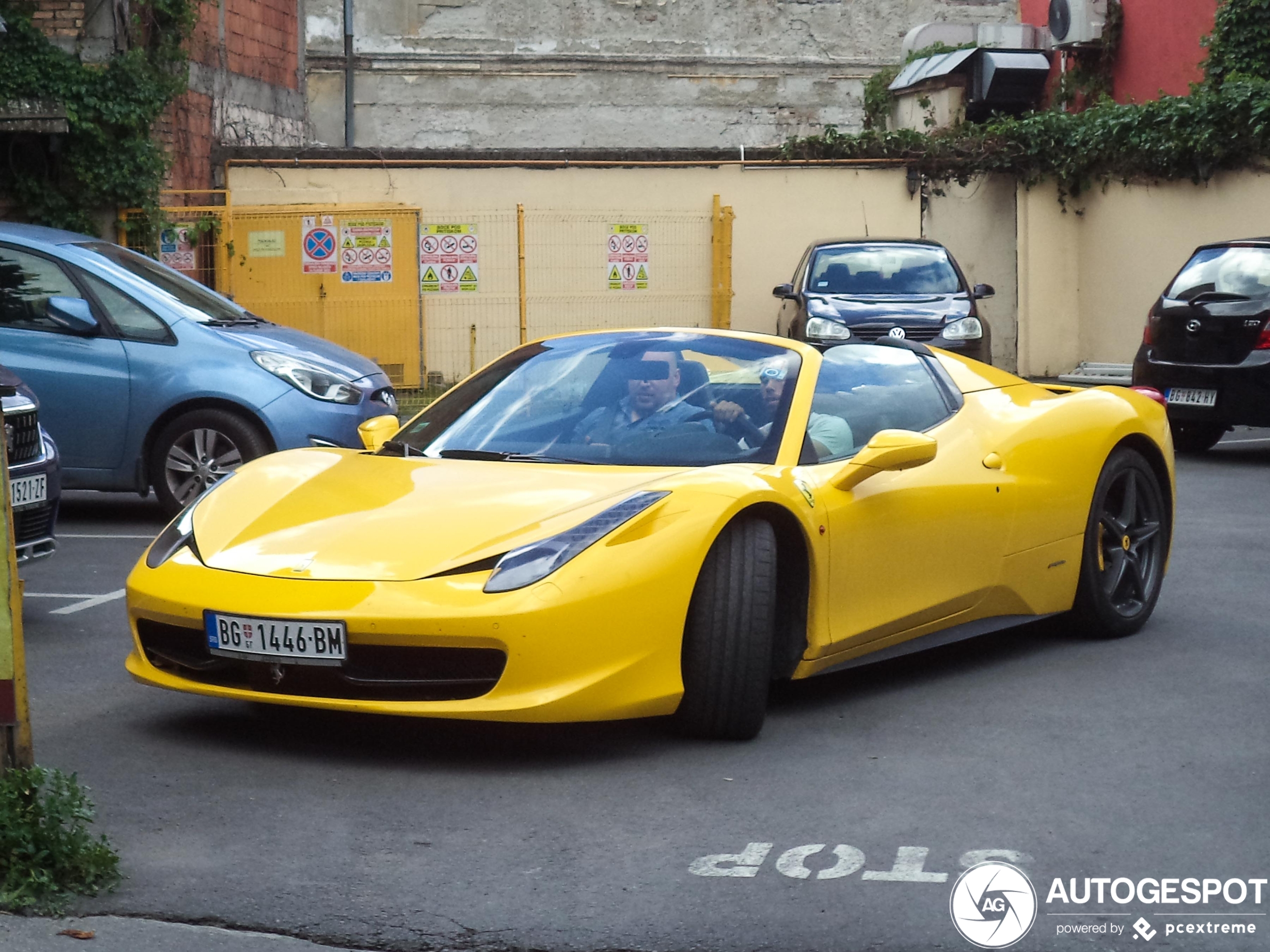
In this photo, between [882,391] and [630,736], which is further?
[882,391]

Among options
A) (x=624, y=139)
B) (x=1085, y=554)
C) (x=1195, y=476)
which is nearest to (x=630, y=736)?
(x=1085, y=554)

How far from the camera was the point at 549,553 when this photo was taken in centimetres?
471

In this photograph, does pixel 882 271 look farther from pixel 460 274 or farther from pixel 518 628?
pixel 518 628

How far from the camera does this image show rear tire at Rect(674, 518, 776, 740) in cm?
487

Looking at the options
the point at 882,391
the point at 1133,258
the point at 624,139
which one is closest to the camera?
the point at 882,391

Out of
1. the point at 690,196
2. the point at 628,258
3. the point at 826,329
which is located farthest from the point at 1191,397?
the point at 690,196

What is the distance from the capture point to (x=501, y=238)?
20.6 meters

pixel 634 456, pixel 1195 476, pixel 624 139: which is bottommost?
pixel 1195 476

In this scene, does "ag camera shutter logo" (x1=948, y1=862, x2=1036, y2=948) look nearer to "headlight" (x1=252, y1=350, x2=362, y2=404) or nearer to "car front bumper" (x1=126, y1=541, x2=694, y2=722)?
"car front bumper" (x1=126, y1=541, x2=694, y2=722)

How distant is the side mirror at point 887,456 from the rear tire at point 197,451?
5.00 m

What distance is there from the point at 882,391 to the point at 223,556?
2.36 m

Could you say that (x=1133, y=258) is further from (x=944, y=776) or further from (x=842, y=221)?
(x=944, y=776)

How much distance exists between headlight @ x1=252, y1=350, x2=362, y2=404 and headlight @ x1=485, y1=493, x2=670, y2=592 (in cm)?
527

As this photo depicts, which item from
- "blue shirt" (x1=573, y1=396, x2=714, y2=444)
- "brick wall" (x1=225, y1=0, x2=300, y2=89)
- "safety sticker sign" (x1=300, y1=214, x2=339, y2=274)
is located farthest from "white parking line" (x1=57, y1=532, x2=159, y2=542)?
"brick wall" (x1=225, y1=0, x2=300, y2=89)
